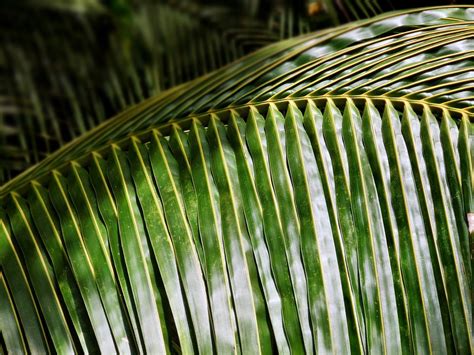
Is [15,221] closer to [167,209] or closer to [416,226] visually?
[167,209]

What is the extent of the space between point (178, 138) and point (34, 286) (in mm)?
317

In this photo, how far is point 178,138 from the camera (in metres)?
0.83

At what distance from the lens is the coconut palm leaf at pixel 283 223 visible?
70 cm

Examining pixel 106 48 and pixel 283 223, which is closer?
pixel 283 223

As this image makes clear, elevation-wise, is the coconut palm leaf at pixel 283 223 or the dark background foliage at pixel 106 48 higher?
the dark background foliage at pixel 106 48

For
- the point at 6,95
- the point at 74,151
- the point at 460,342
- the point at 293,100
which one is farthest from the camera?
the point at 6,95

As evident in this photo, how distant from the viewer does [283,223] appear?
28.8 inches

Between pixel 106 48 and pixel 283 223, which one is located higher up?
pixel 106 48

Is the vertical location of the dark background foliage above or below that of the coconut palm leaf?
above

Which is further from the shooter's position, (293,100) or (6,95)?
(6,95)

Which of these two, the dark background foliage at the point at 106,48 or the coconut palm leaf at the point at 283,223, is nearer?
the coconut palm leaf at the point at 283,223

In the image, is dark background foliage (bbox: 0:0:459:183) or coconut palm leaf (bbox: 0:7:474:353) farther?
dark background foliage (bbox: 0:0:459:183)

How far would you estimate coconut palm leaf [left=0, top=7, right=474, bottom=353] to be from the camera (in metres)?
0.70

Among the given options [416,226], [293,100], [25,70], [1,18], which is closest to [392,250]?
[416,226]
